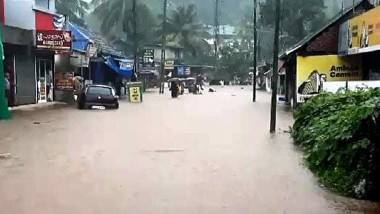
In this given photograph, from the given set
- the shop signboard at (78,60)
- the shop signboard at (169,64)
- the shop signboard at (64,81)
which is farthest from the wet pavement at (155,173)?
the shop signboard at (169,64)

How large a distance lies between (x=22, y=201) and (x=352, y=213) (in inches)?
176

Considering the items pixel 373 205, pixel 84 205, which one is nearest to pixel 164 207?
pixel 84 205

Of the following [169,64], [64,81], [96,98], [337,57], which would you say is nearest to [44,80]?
[64,81]

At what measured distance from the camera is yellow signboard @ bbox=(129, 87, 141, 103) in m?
41.6

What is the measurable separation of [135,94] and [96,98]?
9668mm

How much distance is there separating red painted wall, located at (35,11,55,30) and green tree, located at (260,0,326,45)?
49.5 m

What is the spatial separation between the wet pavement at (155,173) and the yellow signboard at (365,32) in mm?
5053

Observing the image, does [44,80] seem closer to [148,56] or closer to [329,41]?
[329,41]

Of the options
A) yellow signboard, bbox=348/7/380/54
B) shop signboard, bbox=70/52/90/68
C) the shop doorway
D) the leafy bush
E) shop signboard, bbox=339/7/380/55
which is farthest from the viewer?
shop signboard, bbox=70/52/90/68

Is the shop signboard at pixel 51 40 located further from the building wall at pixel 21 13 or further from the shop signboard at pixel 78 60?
the shop signboard at pixel 78 60

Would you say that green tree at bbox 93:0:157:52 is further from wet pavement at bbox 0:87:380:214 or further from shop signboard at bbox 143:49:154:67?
wet pavement at bbox 0:87:380:214

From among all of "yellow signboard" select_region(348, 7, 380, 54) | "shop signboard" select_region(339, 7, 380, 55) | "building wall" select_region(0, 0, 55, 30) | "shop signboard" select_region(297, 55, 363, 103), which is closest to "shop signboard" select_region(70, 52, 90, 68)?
"building wall" select_region(0, 0, 55, 30)

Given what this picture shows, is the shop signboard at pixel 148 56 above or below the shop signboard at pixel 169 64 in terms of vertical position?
above

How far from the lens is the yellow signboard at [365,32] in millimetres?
21741
